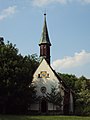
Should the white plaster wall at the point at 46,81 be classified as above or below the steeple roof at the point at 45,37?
below

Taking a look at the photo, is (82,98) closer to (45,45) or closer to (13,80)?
(45,45)

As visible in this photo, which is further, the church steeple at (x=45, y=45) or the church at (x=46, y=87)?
the church steeple at (x=45, y=45)

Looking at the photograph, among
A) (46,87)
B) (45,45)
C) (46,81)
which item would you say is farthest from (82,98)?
(45,45)

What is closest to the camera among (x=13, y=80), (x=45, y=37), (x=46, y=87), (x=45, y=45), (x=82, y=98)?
(x=13, y=80)

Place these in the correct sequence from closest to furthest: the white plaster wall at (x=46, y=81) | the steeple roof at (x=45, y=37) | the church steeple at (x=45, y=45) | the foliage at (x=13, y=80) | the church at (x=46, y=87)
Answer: the foliage at (x=13, y=80) → the church at (x=46, y=87) → the white plaster wall at (x=46, y=81) → the church steeple at (x=45, y=45) → the steeple roof at (x=45, y=37)

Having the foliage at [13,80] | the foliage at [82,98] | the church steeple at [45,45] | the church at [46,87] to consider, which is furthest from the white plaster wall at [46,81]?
the foliage at [82,98]

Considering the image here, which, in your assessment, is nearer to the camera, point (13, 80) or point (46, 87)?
point (13, 80)

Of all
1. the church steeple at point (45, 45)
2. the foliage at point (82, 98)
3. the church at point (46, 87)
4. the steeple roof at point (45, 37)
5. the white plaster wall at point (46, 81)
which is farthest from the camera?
the steeple roof at point (45, 37)

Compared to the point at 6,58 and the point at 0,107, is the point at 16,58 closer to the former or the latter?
the point at 6,58

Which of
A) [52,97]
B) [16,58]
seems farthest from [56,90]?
[16,58]

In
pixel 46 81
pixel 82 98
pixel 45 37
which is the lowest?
pixel 82 98

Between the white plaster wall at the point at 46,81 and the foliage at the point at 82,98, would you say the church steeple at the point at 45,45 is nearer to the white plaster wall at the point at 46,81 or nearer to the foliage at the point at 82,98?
the white plaster wall at the point at 46,81

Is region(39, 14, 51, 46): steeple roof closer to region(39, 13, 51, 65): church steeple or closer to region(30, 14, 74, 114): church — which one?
region(39, 13, 51, 65): church steeple

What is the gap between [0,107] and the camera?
52594mm
